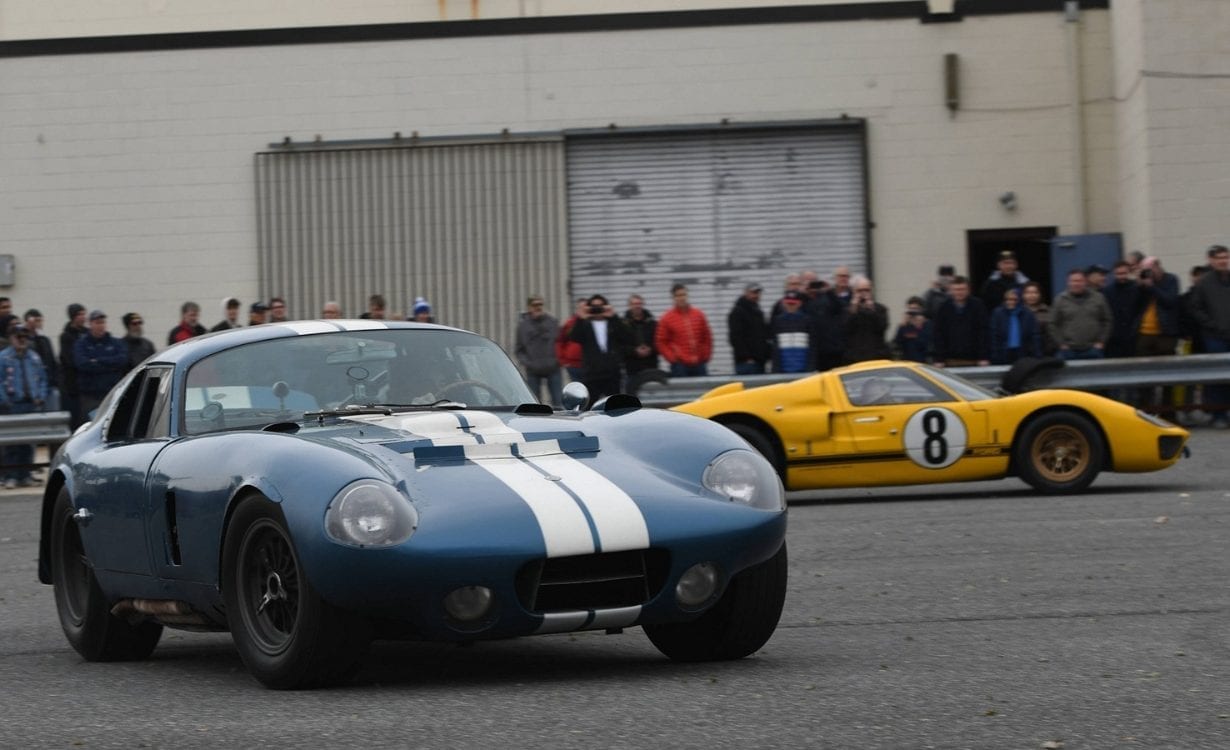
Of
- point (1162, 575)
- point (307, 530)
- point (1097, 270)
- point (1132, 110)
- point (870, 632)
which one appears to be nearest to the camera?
point (307, 530)

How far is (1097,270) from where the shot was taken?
67.4ft

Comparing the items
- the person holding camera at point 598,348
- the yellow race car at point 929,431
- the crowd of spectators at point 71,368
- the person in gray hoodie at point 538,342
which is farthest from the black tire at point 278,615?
the person in gray hoodie at point 538,342

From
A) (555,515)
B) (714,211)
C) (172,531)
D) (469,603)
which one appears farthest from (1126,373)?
(469,603)

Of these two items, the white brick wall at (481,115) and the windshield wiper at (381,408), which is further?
the white brick wall at (481,115)

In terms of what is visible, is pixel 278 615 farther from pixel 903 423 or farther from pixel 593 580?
pixel 903 423

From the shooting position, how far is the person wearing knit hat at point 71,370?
19594mm

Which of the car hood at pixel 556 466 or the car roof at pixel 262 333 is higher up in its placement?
the car roof at pixel 262 333

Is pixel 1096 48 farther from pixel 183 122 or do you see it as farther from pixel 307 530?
pixel 307 530

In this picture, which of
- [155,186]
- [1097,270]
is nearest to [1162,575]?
[1097,270]

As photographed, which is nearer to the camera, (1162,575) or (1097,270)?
(1162,575)

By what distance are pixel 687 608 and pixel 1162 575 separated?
12.2 feet

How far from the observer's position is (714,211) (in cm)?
2636

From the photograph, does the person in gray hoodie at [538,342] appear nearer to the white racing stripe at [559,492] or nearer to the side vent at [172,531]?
the side vent at [172,531]

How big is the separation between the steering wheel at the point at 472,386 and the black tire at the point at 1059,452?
7731 mm
